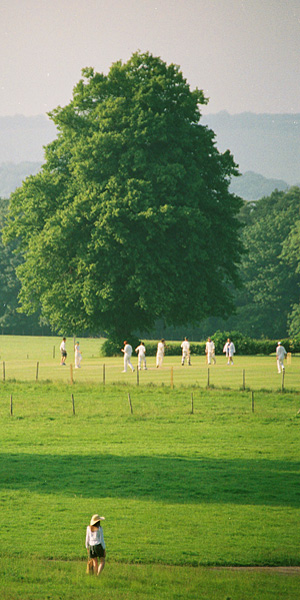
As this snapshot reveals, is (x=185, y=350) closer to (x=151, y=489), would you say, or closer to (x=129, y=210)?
(x=129, y=210)

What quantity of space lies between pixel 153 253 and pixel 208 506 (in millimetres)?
37142

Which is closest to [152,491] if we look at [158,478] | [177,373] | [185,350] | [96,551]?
[158,478]

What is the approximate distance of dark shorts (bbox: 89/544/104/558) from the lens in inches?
607

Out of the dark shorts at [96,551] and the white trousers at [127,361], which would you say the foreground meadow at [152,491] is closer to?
the dark shorts at [96,551]

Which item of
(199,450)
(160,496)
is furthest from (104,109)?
(160,496)

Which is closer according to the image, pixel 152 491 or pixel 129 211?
pixel 152 491

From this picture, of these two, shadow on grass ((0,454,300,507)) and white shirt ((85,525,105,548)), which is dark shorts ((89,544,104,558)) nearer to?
white shirt ((85,525,105,548))

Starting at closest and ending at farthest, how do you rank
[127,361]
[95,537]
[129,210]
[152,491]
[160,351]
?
[95,537] < [152,491] < [127,361] < [160,351] < [129,210]

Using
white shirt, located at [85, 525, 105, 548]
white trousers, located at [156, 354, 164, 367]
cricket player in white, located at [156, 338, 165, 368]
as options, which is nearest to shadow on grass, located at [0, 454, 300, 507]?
white shirt, located at [85, 525, 105, 548]

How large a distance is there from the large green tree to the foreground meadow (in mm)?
16701

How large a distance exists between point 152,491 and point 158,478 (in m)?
1.47

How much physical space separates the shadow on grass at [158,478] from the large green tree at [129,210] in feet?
95.6

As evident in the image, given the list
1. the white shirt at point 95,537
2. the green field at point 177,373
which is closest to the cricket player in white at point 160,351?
the green field at point 177,373

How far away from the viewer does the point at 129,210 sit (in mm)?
58719
